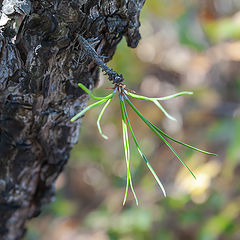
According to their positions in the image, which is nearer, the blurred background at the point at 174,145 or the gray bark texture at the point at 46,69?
the gray bark texture at the point at 46,69

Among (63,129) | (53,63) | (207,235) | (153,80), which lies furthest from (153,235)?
(53,63)

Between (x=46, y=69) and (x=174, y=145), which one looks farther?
(x=174, y=145)

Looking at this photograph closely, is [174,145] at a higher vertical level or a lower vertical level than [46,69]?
higher

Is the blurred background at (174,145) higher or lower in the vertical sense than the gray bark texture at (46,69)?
higher
